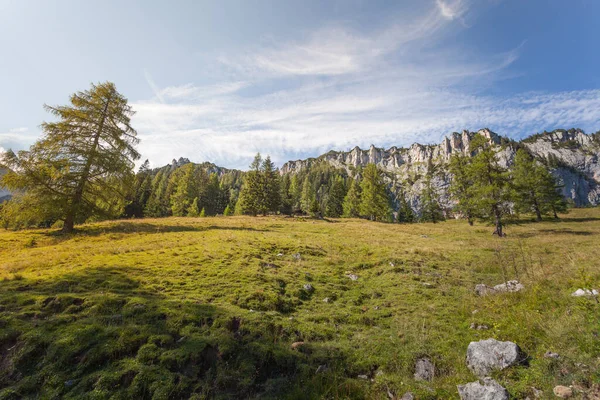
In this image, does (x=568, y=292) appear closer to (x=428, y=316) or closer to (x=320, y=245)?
(x=428, y=316)

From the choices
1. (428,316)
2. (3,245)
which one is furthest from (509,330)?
(3,245)

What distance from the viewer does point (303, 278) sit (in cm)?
1300

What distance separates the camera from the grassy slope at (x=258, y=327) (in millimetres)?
5414

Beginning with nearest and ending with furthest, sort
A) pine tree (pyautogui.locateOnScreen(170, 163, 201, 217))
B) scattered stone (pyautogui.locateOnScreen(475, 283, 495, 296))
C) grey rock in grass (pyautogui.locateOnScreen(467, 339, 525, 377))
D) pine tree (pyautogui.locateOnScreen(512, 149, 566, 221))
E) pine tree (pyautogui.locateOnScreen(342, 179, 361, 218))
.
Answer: grey rock in grass (pyautogui.locateOnScreen(467, 339, 525, 377)), scattered stone (pyautogui.locateOnScreen(475, 283, 495, 296)), pine tree (pyautogui.locateOnScreen(512, 149, 566, 221)), pine tree (pyautogui.locateOnScreen(170, 163, 201, 217)), pine tree (pyautogui.locateOnScreen(342, 179, 361, 218))

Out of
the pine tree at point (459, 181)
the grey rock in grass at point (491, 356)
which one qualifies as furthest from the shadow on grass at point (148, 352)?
the pine tree at point (459, 181)

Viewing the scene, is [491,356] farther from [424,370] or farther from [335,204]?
[335,204]

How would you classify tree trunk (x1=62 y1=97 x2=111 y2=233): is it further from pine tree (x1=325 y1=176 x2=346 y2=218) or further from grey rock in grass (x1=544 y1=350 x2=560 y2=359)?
pine tree (x1=325 y1=176 x2=346 y2=218)

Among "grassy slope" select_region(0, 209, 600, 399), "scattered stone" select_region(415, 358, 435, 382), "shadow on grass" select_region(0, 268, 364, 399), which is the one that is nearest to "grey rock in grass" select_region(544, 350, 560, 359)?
"grassy slope" select_region(0, 209, 600, 399)

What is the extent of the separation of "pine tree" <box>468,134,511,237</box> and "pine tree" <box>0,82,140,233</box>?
38.8 meters

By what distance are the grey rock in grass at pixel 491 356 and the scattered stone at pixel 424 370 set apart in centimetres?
85

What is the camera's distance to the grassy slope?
541cm

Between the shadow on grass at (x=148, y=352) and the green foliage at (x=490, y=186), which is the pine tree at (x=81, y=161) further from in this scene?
the green foliage at (x=490, y=186)

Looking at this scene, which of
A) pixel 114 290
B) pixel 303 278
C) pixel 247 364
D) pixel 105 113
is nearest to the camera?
pixel 247 364

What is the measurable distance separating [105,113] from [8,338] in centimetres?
2294
